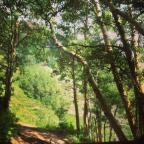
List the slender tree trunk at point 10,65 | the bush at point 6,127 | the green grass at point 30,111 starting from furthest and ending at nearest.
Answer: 1. the green grass at point 30,111
2. the slender tree trunk at point 10,65
3. the bush at point 6,127

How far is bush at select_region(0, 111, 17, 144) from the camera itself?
619 inches

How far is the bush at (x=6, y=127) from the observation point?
1573 centimetres

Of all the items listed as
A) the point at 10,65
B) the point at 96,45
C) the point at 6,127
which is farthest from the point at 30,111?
the point at 96,45

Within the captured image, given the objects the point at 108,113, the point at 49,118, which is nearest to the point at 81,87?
the point at 49,118

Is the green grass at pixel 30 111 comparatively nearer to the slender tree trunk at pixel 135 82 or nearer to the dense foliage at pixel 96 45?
the dense foliage at pixel 96 45

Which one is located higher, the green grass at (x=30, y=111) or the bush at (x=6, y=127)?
the green grass at (x=30, y=111)

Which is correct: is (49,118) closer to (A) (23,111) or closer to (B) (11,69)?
(A) (23,111)

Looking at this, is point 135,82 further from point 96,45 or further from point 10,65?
point 10,65

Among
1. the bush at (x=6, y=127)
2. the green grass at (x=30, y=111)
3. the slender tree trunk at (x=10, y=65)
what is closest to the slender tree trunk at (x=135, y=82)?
the bush at (x=6, y=127)

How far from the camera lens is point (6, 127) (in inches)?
628

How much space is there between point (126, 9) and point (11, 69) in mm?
8288

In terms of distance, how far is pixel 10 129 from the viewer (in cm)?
1623

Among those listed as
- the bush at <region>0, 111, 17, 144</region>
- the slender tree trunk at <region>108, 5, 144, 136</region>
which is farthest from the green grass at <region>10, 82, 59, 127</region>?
the slender tree trunk at <region>108, 5, 144, 136</region>

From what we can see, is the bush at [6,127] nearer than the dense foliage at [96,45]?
No
